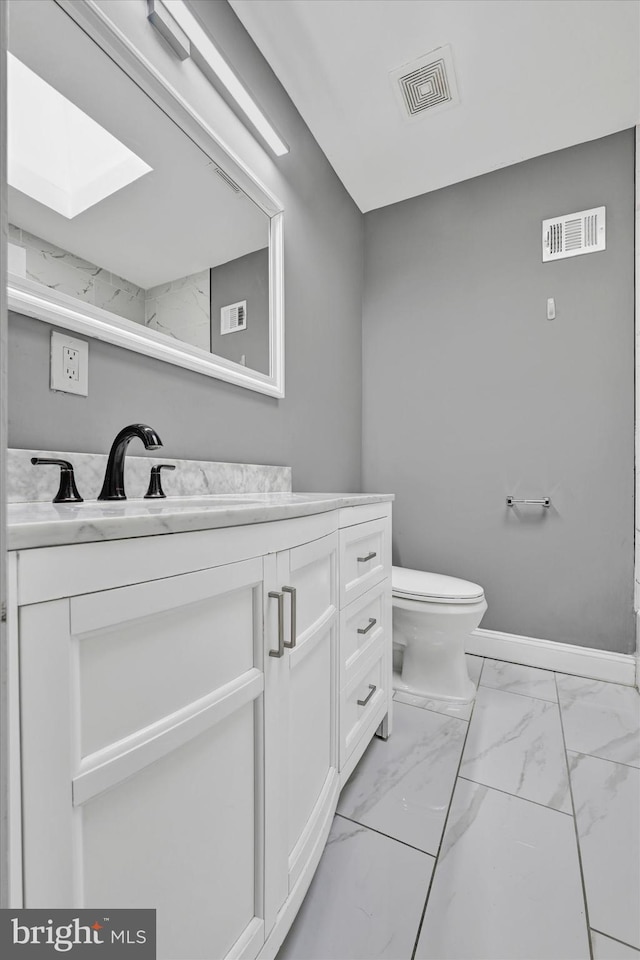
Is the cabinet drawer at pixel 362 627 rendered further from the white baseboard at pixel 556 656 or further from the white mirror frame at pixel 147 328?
the white baseboard at pixel 556 656

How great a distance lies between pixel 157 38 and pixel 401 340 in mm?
1593

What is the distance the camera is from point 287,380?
1752 mm

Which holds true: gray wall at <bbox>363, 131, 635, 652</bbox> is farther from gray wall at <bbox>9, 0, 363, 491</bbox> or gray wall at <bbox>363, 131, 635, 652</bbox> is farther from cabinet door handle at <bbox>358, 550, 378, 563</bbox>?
cabinet door handle at <bbox>358, 550, 378, 563</bbox>

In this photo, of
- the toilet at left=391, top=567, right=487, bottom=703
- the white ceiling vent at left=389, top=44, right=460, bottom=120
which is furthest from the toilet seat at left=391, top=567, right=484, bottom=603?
the white ceiling vent at left=389, top=44, right=460, bottom=120

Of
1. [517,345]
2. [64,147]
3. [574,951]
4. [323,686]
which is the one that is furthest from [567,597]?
[64,147]

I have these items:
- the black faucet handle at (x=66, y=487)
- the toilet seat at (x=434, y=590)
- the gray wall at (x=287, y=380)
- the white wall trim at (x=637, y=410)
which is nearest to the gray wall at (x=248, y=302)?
the gray wall at (x=287, y=380)

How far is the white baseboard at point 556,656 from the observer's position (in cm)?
189

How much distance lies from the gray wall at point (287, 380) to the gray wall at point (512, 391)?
0.24 meters

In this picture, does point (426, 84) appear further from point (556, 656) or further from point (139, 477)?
point (556, 656)

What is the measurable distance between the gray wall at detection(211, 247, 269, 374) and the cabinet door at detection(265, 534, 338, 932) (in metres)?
0.79

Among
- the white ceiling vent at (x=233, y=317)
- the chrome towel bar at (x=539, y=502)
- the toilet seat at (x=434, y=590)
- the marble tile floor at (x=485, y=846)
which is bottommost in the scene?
the marble tile floor at (x=485, y=846)

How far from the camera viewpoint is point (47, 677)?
38cm

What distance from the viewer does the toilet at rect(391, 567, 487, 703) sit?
164cm

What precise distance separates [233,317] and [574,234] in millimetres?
1677
